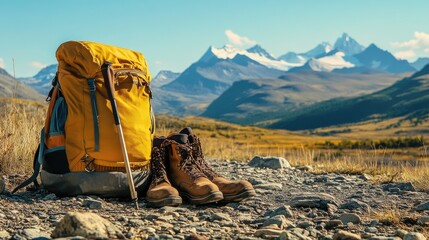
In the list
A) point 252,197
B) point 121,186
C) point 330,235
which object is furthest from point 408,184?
point 121,186

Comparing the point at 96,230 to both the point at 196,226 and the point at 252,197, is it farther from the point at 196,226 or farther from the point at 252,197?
the point at 252,197

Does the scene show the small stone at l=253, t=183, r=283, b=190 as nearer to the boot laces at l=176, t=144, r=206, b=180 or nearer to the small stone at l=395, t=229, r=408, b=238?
the boot laces at l=176, t=144, r=206, b=180

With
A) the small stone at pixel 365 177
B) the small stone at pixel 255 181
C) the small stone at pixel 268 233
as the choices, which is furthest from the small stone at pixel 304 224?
the small stone at pixel 365 177

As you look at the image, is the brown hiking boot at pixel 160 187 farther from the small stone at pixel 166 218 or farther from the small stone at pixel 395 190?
the small stone at pixel 395 190

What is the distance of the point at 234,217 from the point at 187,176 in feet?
3.78

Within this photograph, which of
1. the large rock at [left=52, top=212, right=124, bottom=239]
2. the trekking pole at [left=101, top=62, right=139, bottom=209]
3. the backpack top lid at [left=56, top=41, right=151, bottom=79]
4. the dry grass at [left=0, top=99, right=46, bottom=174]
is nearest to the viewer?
the large rock at [left=52, top=212, right=124, bottom=239]

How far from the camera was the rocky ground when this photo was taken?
4523mm

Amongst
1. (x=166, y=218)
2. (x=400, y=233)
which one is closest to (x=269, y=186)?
(x=166, y=218)

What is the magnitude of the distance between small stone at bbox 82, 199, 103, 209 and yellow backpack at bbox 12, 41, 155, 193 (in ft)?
1.74

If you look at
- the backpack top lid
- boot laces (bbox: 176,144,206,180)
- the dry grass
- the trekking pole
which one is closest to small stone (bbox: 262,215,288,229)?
the trekking pole

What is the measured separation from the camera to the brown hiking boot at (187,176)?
20.6 ft

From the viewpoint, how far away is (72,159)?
650 centimetres

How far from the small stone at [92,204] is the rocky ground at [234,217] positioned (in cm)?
1

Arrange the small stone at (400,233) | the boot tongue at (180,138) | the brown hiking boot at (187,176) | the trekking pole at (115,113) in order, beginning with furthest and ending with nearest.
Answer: the boot tongue at (180,138) < the brown hiking boot at (187,176) < the trekking pole at (115,113) < the small stone at (400,233)
